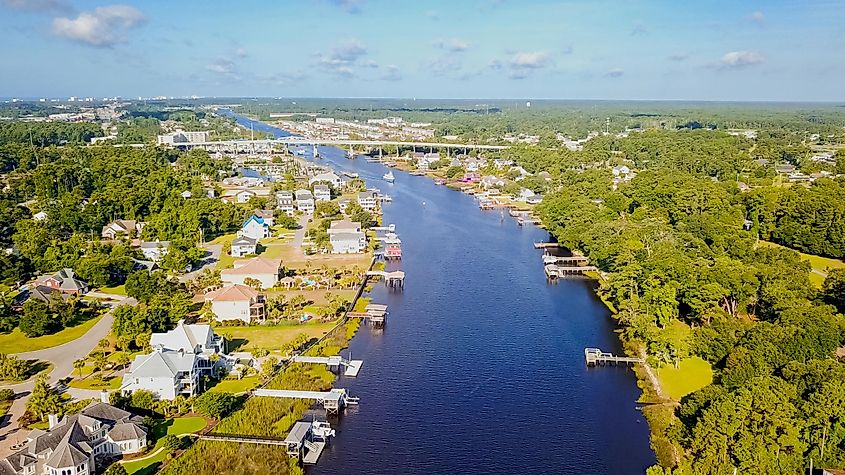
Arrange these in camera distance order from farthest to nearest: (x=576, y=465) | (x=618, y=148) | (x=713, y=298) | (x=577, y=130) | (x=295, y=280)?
1. (x=577, y=130)
2. (x=618, y=148)
3. (x=295, y=280)
4. (x=713, y=298)
5. (x=576, y=465)

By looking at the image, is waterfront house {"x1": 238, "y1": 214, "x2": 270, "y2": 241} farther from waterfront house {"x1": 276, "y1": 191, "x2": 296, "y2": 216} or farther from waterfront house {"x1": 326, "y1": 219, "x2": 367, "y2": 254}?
waterfront house {"x1": 276, "y1": 191, "x2": 296, "y2": 216}

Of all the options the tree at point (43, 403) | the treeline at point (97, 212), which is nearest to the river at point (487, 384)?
the tree at point (43, 403)

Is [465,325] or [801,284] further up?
[801,284]

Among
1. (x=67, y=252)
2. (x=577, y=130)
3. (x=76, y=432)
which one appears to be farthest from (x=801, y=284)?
(x=577, y=130)

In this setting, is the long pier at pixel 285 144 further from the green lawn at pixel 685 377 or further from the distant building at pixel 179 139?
the green lawn at pixel 685 377

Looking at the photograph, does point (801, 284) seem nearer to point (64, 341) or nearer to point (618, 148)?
point (64, 341)

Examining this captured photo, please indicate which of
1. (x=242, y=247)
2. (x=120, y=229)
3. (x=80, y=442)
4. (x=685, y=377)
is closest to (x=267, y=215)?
(x=242, y=247)

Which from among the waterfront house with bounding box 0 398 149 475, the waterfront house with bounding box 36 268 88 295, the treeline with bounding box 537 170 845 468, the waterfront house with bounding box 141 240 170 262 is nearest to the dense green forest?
the treeline with bounding box 537 170 845 468
